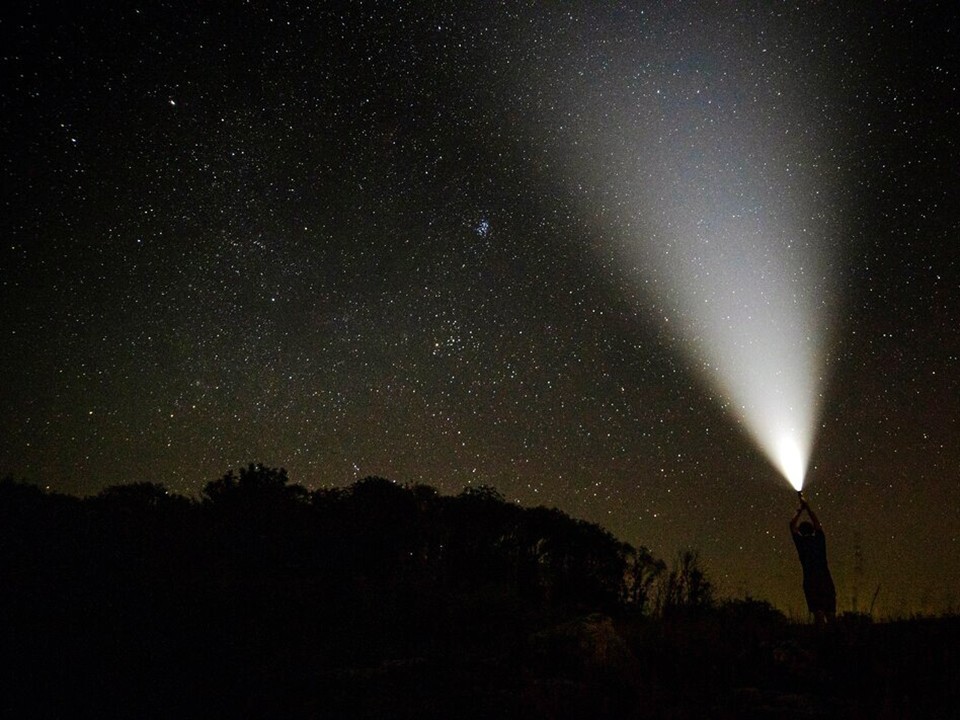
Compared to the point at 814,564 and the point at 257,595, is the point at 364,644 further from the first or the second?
the point at 814,564

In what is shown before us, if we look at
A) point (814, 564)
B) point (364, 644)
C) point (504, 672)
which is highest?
point (814, 564)

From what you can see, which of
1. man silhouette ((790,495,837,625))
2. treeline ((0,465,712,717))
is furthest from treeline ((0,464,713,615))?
man silhouette ((790,495,837,625))

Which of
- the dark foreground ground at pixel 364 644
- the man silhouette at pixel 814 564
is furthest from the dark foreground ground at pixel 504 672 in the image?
the man silhouette at pixel 814 564

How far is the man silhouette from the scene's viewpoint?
9617 millimetres

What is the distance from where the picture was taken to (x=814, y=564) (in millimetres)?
9883

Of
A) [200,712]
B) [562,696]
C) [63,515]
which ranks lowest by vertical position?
[200,712]

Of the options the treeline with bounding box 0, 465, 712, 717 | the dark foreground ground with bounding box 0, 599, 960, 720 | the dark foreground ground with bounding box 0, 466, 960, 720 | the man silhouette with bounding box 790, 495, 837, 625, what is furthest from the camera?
the man silhouette with bounding box 790, 495, 837, 625

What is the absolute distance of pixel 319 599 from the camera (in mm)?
10797

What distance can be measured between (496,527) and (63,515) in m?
11.4

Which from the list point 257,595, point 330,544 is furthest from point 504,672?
point 330,544

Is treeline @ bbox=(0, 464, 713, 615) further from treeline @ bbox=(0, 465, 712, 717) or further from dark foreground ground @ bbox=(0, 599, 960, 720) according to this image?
dark foreground ground @ bbox=(0, 599, 960, 720)

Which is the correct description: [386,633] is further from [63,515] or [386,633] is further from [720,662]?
[63,515]

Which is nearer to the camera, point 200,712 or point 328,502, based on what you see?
point 200,712

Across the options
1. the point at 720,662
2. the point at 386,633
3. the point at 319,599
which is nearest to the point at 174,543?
the point at 319,599
